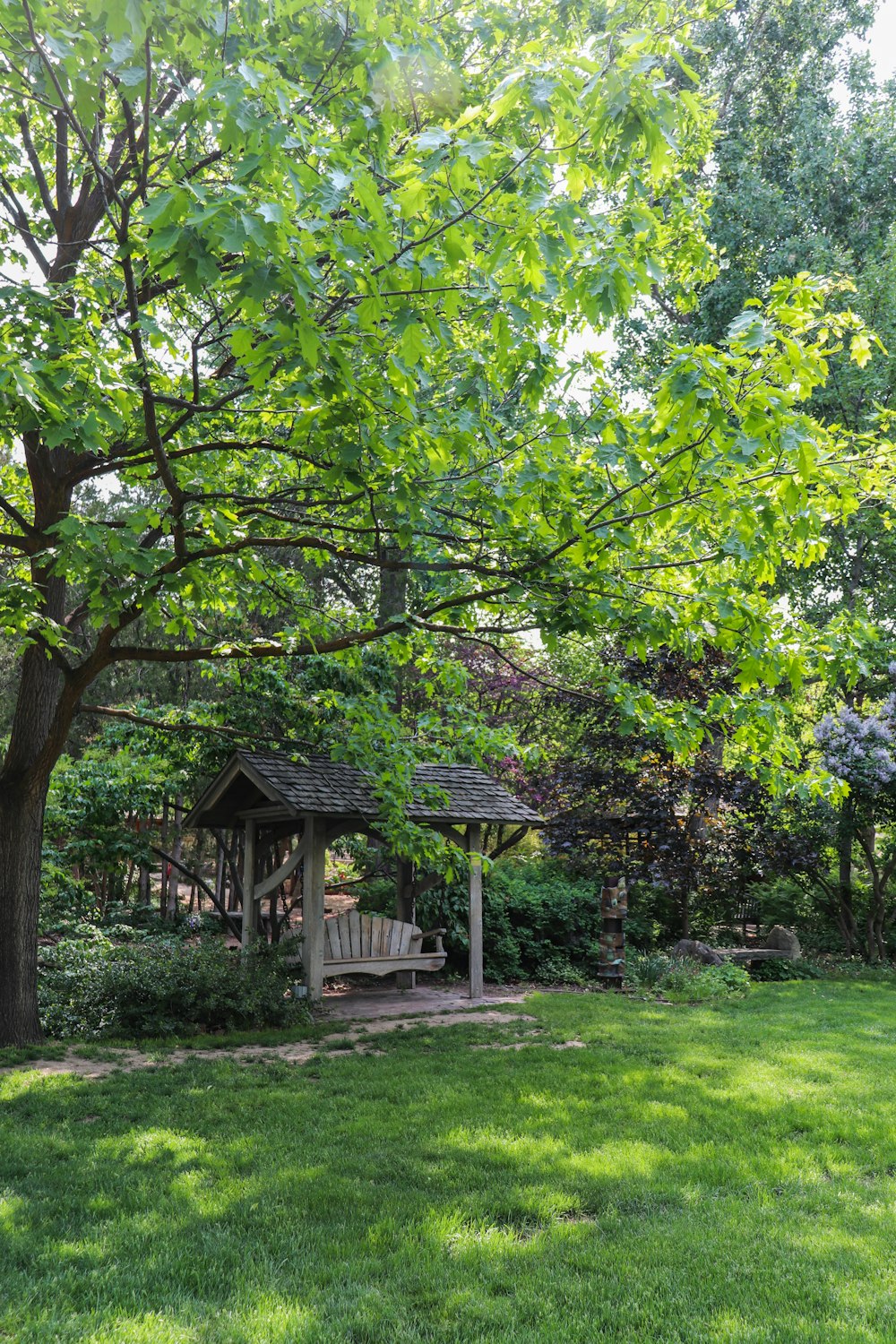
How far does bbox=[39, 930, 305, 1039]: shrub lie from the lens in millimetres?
8781

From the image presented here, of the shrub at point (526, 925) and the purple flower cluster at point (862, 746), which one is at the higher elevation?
the purple flower cluster at point (862, 746)

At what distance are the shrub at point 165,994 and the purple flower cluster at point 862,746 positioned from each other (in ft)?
28.9

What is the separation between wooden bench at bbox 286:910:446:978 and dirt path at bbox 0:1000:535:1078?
3.85ft

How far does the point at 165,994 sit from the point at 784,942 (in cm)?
977

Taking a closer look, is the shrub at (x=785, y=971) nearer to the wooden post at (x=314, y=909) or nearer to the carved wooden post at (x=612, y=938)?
the carved wooden post at (x=612, y=938)

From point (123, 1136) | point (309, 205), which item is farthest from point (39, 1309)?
point (309, 205)

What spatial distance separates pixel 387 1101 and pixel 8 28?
6.34 metres

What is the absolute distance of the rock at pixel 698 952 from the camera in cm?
1363

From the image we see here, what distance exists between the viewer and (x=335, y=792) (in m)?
10.7

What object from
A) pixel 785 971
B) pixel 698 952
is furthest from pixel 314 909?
pixel 785 971

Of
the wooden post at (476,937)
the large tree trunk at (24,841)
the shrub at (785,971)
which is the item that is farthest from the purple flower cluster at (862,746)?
the large tree trunk at (24,841)

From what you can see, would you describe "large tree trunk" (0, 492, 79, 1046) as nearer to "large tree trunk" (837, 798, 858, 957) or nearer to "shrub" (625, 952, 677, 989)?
"shrub" (625, 952, 677, 989)

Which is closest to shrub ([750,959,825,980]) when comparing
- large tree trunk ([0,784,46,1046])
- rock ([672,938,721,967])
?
rock ([672,938,721,967])

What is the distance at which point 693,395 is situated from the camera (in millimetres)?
4125
